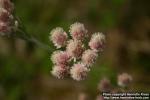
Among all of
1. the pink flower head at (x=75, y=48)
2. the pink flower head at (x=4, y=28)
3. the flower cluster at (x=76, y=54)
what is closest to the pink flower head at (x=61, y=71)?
the flower cluster at (x=76, y=54)

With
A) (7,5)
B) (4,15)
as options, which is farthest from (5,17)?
(7,5)

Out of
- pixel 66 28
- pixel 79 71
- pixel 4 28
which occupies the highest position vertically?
pixel 66 28

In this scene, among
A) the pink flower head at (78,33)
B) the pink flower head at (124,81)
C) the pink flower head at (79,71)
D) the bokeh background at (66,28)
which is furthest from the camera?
the bokeh background at (66,28)

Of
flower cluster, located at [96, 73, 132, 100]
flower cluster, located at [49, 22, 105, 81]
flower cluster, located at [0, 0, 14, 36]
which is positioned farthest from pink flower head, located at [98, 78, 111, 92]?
flower cluster, located at [0, 0, 14, 36]

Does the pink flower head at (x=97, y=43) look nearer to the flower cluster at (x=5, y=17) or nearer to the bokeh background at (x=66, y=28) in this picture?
the flower cluster at (x=5, y=17)

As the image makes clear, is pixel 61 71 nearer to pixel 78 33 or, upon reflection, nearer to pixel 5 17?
pixel 78 33

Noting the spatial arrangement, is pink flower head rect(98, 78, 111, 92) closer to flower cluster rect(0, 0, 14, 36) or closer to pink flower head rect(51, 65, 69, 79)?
pink flower head rect(51, 65, 69, 79)
